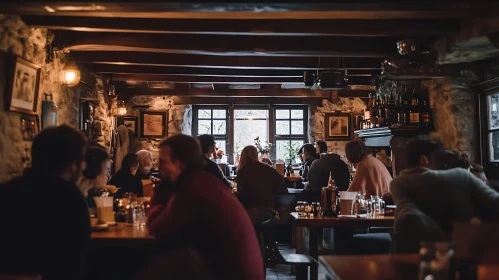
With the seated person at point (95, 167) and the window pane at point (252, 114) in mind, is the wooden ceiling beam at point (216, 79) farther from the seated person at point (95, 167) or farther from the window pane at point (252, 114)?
the seated person at point (95, 167)

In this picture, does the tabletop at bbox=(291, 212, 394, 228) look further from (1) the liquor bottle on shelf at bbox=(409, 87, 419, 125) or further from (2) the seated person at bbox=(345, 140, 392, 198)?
(1) the liquor bottle on shelf at bbox=(409, 87, 419, 125)

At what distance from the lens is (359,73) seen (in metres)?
8.36

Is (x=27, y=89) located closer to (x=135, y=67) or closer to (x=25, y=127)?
(x=25, y=127)

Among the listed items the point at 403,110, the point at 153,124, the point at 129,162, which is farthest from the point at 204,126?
the point at 129,162

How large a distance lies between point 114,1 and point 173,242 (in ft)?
6.60

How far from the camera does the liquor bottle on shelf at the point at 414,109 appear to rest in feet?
23.9

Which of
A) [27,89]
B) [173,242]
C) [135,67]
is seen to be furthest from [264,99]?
[173,242]

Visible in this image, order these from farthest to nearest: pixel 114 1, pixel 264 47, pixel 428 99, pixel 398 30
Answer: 1. pixel 428 99
2. pixel 264 47
3. pixel 398 30
4. pixel 114 1

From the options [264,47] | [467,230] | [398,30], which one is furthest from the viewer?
[264,47]

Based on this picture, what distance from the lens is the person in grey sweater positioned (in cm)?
248

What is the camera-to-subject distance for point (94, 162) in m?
3.56

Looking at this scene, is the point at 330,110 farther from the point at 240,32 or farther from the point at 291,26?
the point at 240,32

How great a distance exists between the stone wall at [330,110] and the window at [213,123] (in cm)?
183

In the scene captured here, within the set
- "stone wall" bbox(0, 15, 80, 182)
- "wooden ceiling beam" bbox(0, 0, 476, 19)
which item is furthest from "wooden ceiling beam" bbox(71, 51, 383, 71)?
"wooden ceiling beam" bbox(0, 0, 476, 19)
